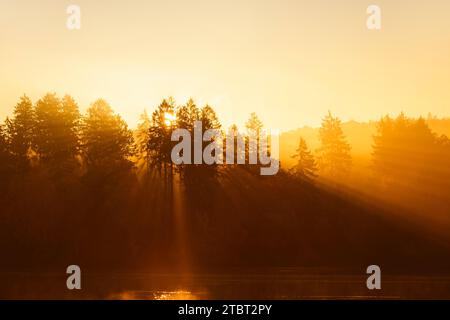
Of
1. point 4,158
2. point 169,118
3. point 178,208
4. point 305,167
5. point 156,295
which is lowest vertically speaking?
point 156,295

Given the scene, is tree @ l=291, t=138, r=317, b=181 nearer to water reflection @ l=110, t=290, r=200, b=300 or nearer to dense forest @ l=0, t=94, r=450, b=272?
dense forest @ l=0, t=94, r=450, b=272

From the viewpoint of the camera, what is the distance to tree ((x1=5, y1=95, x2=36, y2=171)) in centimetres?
8050

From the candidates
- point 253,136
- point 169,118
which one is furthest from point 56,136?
point 253,136

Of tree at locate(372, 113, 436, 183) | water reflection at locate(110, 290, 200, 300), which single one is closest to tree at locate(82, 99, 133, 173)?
water reflection at locate(110, 290, 200, 300)

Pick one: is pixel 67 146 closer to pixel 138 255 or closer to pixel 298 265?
pixel 138 255

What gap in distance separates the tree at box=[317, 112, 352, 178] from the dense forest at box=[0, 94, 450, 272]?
1107 cm

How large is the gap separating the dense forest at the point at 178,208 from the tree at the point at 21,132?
0.20 metres

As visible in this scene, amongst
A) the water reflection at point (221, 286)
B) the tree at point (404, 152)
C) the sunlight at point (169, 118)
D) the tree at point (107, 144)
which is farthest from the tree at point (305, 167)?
the water reflection at point (221, 286)

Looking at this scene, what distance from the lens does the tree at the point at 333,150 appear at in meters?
102

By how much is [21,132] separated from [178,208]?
29.0 m

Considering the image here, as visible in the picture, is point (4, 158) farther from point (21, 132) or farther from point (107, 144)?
point (107, 144)

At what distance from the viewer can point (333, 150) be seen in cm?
10488

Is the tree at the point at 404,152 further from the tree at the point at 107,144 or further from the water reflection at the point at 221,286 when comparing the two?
the tree at the point at 107,144
